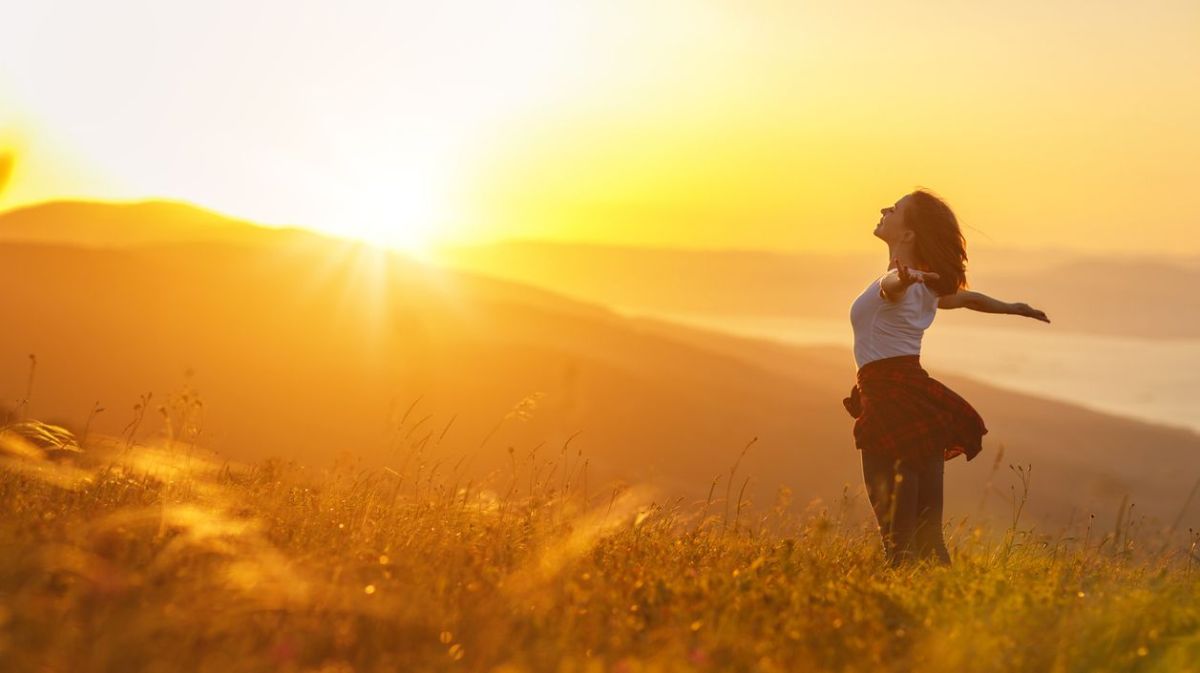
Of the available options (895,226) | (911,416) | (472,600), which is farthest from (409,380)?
(472,600)

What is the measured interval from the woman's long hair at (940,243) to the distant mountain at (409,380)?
1567cm

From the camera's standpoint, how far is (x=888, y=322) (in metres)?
5.86

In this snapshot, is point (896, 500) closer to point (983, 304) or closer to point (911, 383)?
point (911, 383)

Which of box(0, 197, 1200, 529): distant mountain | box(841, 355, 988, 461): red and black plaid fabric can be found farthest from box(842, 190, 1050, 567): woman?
box(0, 197, 1200, 529): distant mountain

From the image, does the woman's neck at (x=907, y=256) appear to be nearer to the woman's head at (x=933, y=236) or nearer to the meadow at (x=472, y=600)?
the woman's head at (x=933, y=236)

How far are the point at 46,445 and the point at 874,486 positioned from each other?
4.84 m

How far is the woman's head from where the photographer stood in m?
5.96

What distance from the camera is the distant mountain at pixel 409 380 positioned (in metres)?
30.9

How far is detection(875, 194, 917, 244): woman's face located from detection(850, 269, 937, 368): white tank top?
284 mm

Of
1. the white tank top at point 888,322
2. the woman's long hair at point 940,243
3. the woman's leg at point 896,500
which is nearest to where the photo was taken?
the woman's leg at point 896,500

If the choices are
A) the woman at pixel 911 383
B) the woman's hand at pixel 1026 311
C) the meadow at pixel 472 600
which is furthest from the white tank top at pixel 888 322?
the meadow at pixel 472 600

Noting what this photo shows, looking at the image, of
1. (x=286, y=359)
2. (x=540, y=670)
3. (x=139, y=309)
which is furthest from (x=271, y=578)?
(x=139, y=309)

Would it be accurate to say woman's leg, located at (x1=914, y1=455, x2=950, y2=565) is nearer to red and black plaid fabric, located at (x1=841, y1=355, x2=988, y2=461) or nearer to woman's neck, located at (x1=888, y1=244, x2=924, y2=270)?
red and black plaid fabric, located at (x1=841, y1=355, x2=988, y2=461)

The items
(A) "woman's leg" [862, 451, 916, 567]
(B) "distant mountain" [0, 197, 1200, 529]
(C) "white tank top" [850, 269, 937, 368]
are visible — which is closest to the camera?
(A) "woman's leg" [862, 451, 916, 567]
